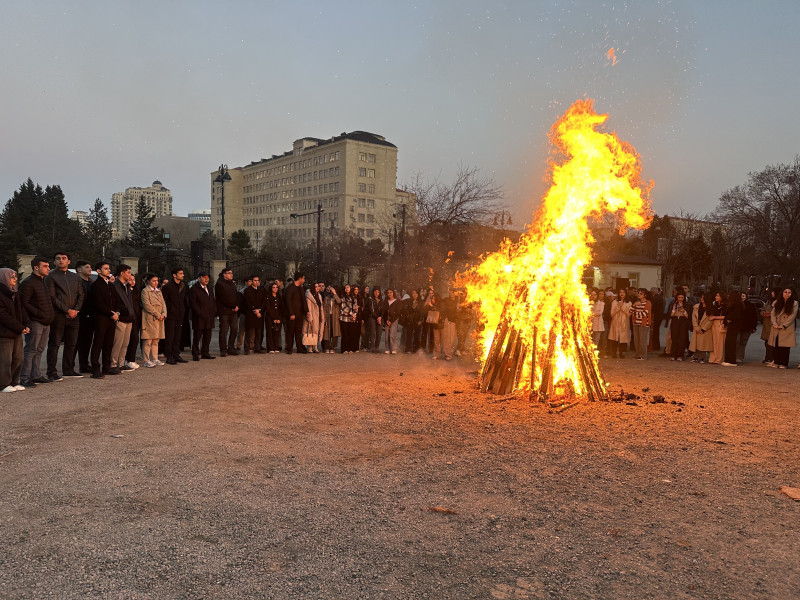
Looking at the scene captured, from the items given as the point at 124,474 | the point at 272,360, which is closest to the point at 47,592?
the point at 124,474

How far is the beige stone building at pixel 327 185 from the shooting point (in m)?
101

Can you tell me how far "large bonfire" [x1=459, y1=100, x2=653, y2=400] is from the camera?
29.0 feet

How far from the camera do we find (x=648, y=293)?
1504cm

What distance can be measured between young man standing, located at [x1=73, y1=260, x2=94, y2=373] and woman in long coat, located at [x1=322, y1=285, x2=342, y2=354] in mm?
5416

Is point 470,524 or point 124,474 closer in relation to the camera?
point 470,524

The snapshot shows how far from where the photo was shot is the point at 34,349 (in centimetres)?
888

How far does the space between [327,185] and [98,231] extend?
196ft

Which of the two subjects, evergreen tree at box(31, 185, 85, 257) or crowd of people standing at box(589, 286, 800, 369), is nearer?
crowd of people standing at box(589, 286, 800, 369)

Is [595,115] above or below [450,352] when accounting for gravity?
above

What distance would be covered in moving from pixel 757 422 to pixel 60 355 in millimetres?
13594

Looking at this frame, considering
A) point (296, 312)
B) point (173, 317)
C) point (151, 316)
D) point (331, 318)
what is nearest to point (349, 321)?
point (331, 318)

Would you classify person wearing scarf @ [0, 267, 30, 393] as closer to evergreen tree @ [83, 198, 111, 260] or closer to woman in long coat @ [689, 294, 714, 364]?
woman in long coat @ [689, 294, 714, 364]

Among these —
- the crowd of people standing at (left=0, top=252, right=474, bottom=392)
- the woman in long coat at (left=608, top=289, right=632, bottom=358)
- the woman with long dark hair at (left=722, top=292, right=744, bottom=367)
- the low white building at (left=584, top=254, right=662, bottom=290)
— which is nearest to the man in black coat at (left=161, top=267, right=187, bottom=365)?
the crowd of people standing at (left=0, top=252, right=474, bottom=392)

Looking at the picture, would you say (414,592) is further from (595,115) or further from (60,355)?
(60,355)
